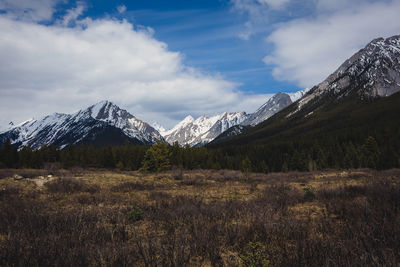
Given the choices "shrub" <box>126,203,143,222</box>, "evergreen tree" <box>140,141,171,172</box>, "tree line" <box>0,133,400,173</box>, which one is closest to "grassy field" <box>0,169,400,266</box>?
"shrub" <box>126,203,143,222</box>

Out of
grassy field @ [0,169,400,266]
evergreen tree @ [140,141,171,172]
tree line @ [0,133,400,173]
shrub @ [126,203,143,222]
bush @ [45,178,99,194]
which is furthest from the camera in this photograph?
tree line @ [0,133,400,173]

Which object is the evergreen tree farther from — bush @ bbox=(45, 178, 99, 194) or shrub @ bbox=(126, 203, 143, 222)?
→ shrub @ bbox=(126, 203, 143, 222)

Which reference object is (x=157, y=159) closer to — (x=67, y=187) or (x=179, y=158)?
(x=179, y=158)

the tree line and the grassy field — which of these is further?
the tree line

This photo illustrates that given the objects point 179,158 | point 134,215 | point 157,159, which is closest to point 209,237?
point 134,215

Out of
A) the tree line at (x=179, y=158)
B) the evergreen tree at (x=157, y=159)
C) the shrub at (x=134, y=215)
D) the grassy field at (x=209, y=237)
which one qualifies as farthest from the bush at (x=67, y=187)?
the tree line at (x=179, y=158)

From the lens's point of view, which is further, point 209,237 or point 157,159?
point 157,159

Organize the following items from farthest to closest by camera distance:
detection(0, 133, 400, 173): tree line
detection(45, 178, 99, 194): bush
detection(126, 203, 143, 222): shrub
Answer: detection(0, 133, 400, 173): tree line, detection(45, 178, 99, 194): bush, detection(126, 203, 143, 222): shrub

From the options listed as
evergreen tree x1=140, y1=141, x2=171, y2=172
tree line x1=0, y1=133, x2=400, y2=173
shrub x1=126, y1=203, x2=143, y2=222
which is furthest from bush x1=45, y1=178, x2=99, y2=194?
tree line x1=0, y1=133, x2=400, y2=173

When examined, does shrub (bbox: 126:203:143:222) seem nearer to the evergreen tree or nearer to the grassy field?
the grassy field

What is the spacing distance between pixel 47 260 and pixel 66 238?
1.36 meters

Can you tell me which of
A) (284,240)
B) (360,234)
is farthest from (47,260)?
(360,234)

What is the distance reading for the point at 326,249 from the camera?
164 inches

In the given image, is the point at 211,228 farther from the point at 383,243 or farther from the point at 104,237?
the point at 383,243
